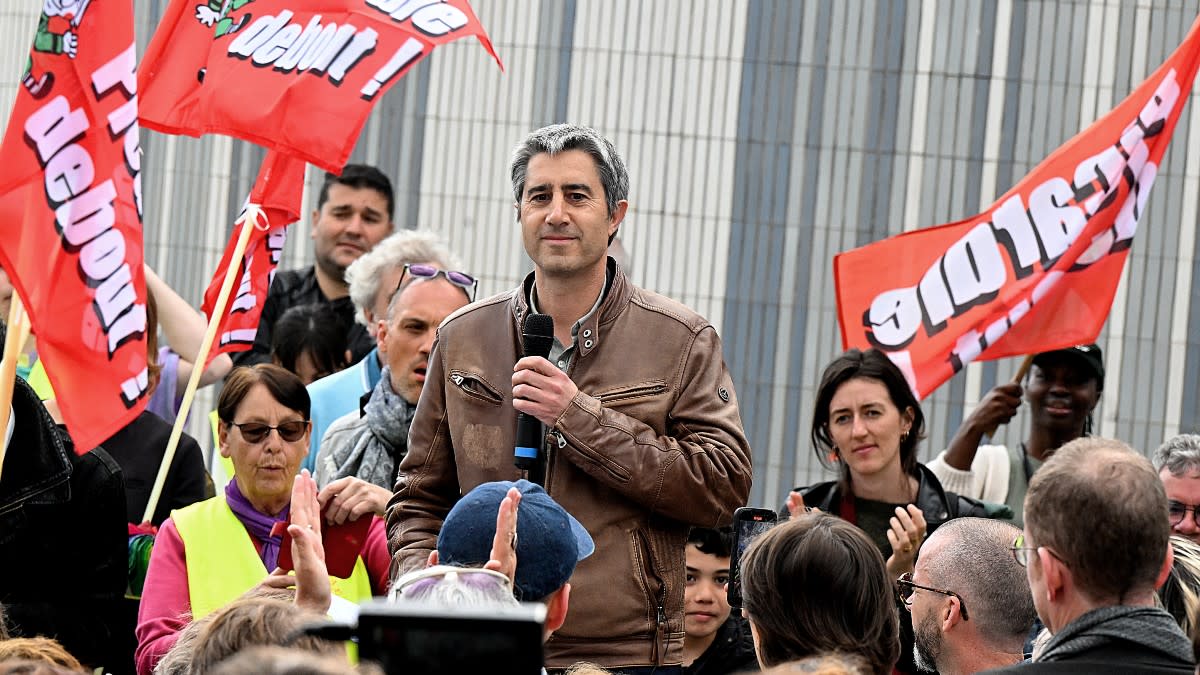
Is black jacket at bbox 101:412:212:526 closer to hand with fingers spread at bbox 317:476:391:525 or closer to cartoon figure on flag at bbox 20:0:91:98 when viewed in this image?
hand with fingers spread at bbox 317:476:391:525

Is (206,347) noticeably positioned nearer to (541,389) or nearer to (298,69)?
(298,69)

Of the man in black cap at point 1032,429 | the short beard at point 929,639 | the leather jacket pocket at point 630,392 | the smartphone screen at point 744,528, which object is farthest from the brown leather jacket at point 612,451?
the man in black cap at point 1032,429

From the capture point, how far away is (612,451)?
194 inches

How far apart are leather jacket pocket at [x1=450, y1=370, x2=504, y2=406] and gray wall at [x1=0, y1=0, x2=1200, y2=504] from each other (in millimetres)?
11115

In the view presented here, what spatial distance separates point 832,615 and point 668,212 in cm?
1256

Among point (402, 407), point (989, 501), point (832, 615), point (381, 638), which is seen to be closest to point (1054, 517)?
point (832, 615)

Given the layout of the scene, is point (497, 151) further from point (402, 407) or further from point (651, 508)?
point (651, 508)

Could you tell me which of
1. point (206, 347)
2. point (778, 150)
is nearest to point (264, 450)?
point (206, 347)

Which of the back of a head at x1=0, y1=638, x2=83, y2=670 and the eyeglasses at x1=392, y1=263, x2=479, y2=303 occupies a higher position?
the eyeglasses at x1=392, y1=263, x2=479, y2=303

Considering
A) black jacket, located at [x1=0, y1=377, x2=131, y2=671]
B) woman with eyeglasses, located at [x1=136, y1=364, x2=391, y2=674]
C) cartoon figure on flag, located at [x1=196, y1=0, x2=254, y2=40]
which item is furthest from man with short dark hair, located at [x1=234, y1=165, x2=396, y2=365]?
black jacket, located at [x1=0, y1=377, x2=131, y2=671]

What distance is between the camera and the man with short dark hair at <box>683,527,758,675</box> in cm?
677

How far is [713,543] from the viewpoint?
275 inches

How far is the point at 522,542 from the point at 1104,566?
1.24 metres

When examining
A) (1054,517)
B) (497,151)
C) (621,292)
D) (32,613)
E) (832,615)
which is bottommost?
(32,613)
